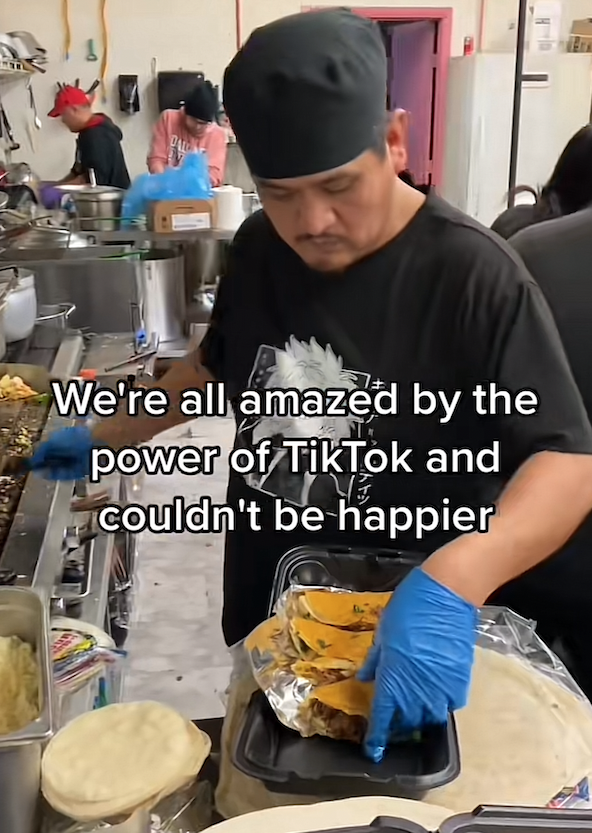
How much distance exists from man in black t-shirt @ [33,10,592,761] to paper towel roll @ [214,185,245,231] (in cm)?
217

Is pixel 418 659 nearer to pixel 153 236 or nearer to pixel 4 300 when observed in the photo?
pixel 4 300

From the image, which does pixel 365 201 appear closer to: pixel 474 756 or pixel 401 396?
pixel 401 396

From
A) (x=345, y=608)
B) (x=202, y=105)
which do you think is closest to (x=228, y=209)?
(x=202, y=105)

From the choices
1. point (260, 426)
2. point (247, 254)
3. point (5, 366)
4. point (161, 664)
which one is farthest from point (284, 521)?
point (161, 664)

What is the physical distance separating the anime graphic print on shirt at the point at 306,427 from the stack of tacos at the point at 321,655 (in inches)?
6.4

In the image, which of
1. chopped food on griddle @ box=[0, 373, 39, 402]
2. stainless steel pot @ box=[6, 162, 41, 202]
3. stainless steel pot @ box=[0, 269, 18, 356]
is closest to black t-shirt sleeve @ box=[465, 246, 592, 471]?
chopped food on griddle @ box=[0, 373, 39, 402]

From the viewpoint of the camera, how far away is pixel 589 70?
5.01 m

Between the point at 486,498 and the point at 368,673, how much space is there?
314 millimetres

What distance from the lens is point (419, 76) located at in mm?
5871

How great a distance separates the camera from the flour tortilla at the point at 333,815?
59 cm

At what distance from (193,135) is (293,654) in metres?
3.77

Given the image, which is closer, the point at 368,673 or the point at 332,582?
the point at 368,673

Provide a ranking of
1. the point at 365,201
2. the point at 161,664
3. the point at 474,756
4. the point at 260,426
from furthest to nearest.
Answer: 1. the point at 161,664
2. the point at 260,426
3. the point at 365,201
4. the point at 474,756

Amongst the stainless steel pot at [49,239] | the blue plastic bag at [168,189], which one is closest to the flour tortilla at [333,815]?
the stainless steel pot at [49,239]
